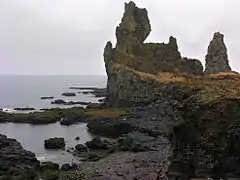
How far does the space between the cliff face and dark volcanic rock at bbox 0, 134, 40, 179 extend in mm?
53952

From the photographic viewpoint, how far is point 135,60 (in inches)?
5005

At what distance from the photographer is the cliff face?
115 meters

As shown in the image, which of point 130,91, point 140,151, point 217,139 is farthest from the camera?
point 130,91

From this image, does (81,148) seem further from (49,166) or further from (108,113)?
(108,113)

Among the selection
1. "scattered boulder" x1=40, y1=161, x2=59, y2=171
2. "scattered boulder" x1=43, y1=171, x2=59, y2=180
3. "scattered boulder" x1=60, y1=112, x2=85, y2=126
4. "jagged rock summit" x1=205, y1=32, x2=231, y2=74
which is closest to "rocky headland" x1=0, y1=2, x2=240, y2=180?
"jagged rock summit" x1=205, y1=32, x2=231, y2=74

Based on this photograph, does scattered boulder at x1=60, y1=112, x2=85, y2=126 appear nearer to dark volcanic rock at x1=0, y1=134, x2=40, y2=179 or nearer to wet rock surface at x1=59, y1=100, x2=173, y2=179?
wet rock surface at x1=59, y1=100, x2=173, y2=179

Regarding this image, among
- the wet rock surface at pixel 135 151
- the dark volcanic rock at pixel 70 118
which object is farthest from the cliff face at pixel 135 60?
the wet rock surface at pixel 135 151

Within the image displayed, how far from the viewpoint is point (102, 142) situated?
231 feet

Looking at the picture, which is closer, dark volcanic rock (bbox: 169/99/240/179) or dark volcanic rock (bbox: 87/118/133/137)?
dark volcanic rock (bbox: 169/99/240/179)

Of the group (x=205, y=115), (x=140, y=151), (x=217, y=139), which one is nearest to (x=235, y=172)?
(x=217, y=139)

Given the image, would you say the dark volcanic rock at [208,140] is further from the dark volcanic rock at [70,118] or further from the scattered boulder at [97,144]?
the dark volcanic rock at [70,118]

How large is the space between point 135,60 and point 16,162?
76.2 meters

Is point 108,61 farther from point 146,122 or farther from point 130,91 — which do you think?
point 146,122

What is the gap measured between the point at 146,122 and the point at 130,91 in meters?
31.9
